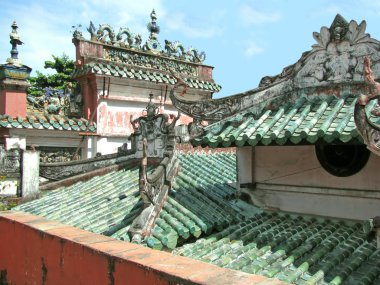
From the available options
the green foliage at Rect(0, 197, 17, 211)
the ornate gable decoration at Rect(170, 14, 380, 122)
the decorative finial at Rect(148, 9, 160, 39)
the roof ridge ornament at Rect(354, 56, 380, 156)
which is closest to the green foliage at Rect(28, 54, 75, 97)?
the decorative finial at Rect(148, 9, 160, 39)

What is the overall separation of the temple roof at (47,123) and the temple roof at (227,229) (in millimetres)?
3491

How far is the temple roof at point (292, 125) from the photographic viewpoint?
20.0 ft

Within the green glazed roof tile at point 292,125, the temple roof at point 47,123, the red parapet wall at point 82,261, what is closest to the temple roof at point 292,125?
the green glazed roof tile at point 292,125

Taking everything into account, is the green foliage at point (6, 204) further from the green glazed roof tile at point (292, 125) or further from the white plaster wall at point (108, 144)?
the green glazed roof tile at point (292, 125)

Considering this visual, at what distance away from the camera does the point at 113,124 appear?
1584 cm

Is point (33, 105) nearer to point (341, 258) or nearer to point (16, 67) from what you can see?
point (16, 67)

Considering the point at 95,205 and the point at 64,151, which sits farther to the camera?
the point at 64,151

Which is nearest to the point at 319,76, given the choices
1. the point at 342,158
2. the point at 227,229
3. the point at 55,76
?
the point at 342,158

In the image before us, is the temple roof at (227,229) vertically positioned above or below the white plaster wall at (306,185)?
below

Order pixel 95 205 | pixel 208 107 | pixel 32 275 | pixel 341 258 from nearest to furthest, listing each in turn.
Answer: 1. pixel 32 275
2. pixel 341 258
3. pixel 208 107
4. pixel 95 205

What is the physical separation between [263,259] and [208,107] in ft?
10.7

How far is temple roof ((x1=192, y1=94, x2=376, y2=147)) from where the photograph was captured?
20.0ft

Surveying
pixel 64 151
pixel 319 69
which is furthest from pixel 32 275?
pixel 64 151

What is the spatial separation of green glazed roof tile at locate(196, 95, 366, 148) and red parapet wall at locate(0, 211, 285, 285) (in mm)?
3462
